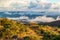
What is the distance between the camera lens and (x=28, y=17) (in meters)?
4.89

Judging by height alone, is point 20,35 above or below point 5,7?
below

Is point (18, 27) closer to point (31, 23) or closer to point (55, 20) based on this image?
point (31, 23)

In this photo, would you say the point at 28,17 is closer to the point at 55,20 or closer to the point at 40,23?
the point at 40,23

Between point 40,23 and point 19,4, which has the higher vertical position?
point 19,4

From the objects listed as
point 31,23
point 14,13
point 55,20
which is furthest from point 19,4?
point 55,20

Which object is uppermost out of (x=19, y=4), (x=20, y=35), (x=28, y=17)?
(x=19, y=4)

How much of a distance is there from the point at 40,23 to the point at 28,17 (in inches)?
13.5

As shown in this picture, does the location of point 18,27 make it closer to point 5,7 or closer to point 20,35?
point 20,35

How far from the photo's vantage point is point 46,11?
16.0 ft

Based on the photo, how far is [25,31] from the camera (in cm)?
473

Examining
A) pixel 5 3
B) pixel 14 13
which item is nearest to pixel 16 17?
pixel 14 13

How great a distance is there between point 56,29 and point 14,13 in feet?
3.72

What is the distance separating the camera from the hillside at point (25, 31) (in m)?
4.68

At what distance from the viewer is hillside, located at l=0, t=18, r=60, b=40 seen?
4676 mm
